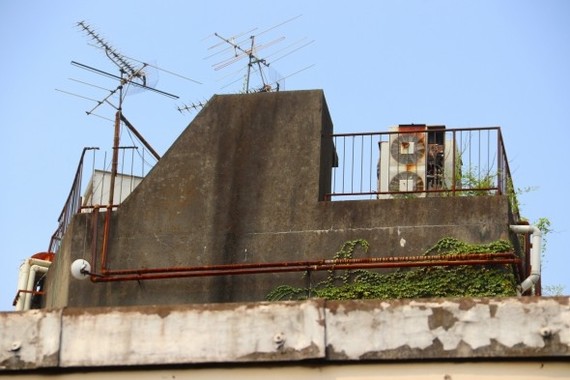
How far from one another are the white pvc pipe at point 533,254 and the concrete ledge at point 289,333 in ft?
12.2

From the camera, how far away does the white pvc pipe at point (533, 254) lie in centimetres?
1720

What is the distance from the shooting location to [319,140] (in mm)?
18281

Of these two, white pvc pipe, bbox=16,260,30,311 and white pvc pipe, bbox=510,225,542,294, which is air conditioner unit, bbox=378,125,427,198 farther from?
white pvc pipe, bbox=16,260,30,311

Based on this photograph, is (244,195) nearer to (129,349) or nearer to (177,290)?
(177,290)

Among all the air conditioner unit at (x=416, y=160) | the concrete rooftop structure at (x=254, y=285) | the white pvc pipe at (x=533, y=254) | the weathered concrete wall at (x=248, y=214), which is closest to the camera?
the concrete rooftop structure at (x=254, y=285)

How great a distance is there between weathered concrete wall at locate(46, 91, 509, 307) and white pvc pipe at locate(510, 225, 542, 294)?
1.48 ft

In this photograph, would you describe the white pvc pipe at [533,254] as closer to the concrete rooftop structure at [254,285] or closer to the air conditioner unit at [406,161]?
the concrete rooftop structure at [254,285]

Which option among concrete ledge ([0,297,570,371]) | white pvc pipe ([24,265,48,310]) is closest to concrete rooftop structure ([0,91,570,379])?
concrete ledge ([0,297,570,371])

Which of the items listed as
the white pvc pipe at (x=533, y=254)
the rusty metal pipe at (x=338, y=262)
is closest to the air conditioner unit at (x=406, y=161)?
the white pvc pipe at (x=533, y=254)

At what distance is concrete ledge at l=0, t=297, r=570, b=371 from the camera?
44.1ft

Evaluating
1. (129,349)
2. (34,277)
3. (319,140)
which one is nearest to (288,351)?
(129,349)

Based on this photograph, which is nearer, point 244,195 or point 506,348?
point 506,348

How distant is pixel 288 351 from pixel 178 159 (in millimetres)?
5428

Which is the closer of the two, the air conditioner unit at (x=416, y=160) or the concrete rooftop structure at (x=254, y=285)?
the concrete rooftop structure at (x=254, y=285)
